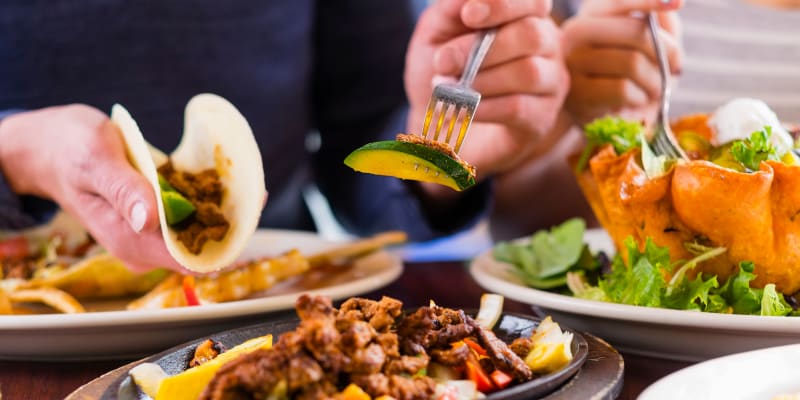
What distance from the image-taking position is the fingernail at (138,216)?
1.50 meters

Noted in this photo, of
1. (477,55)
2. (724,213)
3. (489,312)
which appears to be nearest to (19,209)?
(477,55)

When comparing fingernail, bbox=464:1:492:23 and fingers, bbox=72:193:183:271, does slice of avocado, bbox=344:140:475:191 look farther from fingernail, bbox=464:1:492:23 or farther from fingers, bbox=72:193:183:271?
fingernail, bbox=464:1:492:23

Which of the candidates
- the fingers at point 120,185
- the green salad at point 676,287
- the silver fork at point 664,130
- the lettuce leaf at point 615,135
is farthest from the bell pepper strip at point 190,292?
the silver fork at point 664,130

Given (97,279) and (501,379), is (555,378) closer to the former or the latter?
(501,379)

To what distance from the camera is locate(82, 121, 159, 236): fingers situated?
1.51m

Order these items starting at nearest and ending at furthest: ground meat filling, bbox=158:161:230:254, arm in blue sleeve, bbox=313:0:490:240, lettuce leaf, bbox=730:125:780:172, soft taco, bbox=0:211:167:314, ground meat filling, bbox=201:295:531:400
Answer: ground meat filling, bbox=201:295:531:400 < lettuce leaf, bbox=730:125:780:172 < ground meat filling, bbox=158:161:230:254 < soft taco, bbox=0:211:167:314 < arm in blue sleeve, bbox=313:0:490:240

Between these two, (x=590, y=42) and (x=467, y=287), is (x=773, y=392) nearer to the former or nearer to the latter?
(x=467, y=287)

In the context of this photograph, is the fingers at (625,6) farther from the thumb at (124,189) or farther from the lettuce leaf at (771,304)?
the thumb at (124,189)

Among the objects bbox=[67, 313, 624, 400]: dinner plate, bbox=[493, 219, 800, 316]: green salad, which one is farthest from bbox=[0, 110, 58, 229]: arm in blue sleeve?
bbox=[493, 219, 800, 316]: green salad

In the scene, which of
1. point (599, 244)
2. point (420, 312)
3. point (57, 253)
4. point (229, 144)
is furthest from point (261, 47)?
point (420, 312)

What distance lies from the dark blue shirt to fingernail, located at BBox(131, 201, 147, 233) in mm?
990

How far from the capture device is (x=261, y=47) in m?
3.18

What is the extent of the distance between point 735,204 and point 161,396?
116cm

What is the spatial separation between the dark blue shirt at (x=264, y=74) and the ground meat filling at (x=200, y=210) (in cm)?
85
